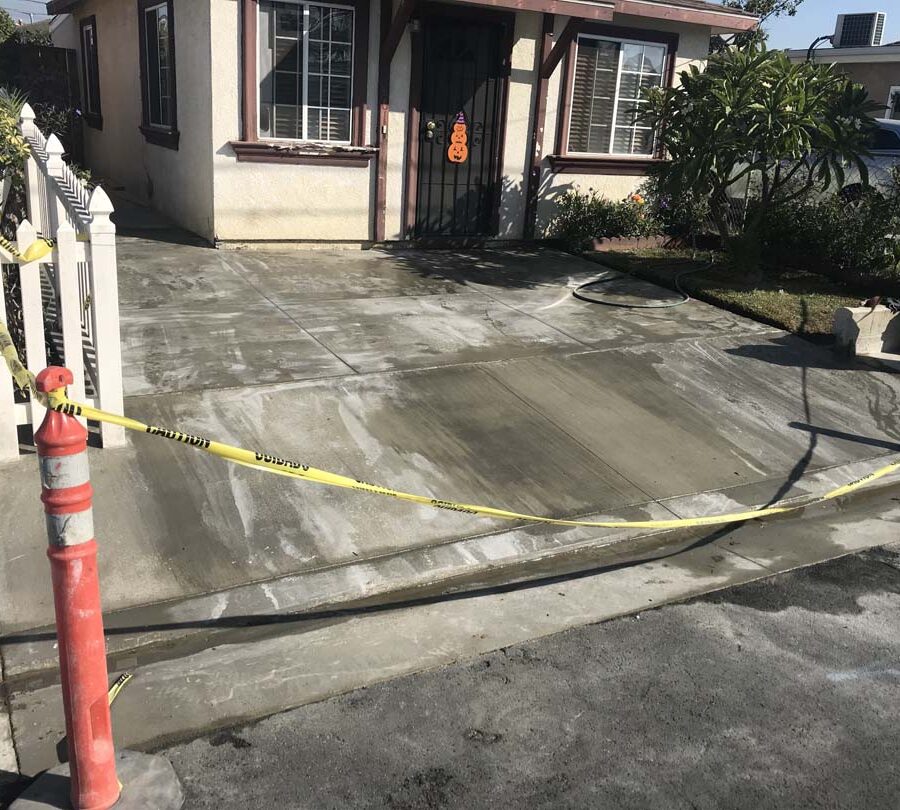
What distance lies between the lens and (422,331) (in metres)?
7.92

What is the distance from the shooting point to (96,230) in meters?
4.91

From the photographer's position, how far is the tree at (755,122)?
930 centimetres

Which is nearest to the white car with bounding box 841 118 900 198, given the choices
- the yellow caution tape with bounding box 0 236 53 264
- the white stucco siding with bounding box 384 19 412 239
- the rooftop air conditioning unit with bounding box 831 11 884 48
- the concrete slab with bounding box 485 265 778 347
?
the concrete slab with bounding box 485 265 778 347

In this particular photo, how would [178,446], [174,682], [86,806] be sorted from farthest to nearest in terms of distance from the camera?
[178,446] → [174,682] → [86,806]

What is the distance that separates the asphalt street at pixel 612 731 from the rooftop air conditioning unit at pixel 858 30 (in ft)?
84.3

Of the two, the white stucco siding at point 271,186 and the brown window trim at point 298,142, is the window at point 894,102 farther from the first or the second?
the brown window trim at point 298,142

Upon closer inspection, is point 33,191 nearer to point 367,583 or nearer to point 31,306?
point 31,306

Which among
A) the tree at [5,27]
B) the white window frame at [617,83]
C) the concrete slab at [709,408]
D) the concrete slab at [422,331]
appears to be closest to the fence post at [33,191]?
the concrete slab at [422,331]

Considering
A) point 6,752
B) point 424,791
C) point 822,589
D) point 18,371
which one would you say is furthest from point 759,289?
point 6,752

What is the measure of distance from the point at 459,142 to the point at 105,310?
7.15 m

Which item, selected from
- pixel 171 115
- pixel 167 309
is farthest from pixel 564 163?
pixel 167 309

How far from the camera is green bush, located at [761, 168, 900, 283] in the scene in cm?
1041

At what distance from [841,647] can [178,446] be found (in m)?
3.79

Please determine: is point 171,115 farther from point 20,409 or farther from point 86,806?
point 86,806
